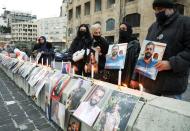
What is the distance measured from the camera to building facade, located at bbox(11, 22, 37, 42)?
130m

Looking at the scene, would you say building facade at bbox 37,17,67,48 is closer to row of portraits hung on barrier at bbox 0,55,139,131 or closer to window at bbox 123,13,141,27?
window at bbox 123,13,141,27

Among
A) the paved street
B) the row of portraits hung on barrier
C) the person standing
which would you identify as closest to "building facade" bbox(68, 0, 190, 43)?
the person standing

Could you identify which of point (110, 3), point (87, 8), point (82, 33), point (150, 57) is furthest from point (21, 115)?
point (87, 8)

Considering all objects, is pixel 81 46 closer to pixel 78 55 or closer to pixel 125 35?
pixel 78 55

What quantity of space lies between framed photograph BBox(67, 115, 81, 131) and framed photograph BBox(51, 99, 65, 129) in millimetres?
341

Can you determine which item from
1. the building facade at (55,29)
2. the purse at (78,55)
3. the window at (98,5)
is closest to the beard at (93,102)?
the purse at (78,55)

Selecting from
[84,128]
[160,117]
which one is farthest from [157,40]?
[84,128]

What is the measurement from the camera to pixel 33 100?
678 centimetres

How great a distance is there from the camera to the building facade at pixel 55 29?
247 feet

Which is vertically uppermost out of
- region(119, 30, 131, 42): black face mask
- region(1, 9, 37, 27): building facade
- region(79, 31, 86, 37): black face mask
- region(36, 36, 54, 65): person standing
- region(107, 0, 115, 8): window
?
region(1, 9, 37, 27): building facade

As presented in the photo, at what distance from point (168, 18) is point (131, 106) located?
3.94 feet

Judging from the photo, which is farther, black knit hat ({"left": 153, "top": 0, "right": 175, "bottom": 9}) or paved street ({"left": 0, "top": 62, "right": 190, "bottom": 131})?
paved street ({"left": 0, "top": 62, "right": 190, "bottom": 131})

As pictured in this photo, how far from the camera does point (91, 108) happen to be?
3.38m

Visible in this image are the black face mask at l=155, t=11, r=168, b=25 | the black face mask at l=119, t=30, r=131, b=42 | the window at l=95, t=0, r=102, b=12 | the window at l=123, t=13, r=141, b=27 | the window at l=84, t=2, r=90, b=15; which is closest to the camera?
the black face mask at l=155, t=11, r=168, b=25
